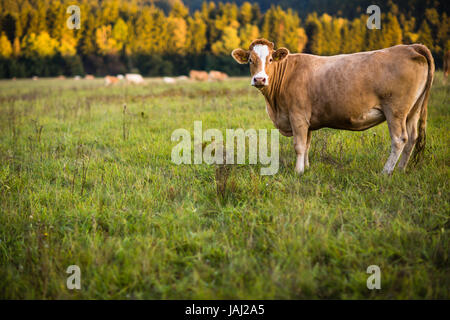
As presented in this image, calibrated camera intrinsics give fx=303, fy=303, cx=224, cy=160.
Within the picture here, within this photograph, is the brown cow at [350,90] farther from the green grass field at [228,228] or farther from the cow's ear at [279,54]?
the green grass field at [228,228]

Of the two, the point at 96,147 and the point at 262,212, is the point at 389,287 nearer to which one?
the point at 262,212

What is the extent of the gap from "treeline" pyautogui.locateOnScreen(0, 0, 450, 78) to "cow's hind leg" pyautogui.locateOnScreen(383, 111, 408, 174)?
131ft

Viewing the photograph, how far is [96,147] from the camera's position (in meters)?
6.21

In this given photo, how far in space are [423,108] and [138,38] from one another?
55.1m

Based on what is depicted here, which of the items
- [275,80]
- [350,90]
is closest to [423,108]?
[350,90]

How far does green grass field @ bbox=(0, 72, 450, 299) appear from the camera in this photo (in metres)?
2.23

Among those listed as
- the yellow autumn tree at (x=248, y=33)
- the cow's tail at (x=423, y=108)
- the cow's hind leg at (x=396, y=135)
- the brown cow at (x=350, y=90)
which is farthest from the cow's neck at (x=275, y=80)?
the yellow autumn tree at (x=248, y=33)

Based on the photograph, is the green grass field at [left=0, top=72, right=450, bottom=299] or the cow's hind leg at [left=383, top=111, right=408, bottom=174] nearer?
the green grass field at [left=0, top=72, right=450, bottom=299]

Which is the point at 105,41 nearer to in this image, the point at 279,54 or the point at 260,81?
the point at 279,54

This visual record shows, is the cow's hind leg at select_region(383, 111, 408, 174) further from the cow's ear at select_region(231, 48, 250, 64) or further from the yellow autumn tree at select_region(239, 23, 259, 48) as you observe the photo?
the yellow autumn tree at select_region(239, 23, 259, 48)

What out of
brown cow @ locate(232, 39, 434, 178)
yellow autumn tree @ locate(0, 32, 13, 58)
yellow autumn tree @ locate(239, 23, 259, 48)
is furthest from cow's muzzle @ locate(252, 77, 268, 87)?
yellow autumn tree @ locate(0, 32, 13, 58)

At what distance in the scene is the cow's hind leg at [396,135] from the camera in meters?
3.97

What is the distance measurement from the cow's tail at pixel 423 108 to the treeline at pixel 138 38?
130ft

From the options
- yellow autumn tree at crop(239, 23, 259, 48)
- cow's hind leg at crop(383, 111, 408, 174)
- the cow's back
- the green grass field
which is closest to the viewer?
the green grass field
